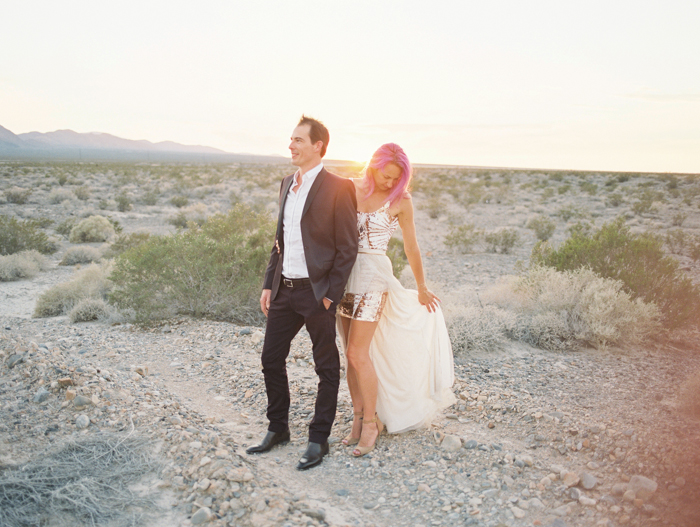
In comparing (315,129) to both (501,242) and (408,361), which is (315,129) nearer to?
(408,361)

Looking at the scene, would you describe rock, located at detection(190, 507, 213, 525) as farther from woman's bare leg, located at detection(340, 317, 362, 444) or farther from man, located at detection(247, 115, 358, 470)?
woman's bare leg, located at detection(340, 317, 362, 444)

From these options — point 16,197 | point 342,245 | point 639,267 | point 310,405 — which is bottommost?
point 310,405

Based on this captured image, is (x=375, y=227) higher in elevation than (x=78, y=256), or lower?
higher

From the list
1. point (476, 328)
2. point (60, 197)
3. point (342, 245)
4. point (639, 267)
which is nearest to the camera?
point (342, 245)

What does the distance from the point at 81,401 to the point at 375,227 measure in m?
2.44

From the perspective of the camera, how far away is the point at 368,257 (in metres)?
3.10

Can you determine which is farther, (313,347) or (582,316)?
(582,316)

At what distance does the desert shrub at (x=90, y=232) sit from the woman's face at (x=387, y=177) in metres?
12.4

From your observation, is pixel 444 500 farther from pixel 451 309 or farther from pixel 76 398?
pixel 451 309

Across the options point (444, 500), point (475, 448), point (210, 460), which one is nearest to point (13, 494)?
point (210, 460)

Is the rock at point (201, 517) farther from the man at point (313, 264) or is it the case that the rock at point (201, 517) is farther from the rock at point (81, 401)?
the rock at point (81, 401)

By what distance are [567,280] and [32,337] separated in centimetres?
704

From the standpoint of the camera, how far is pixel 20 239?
1083 cm

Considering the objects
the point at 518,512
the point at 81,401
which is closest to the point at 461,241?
the point at 518,512
